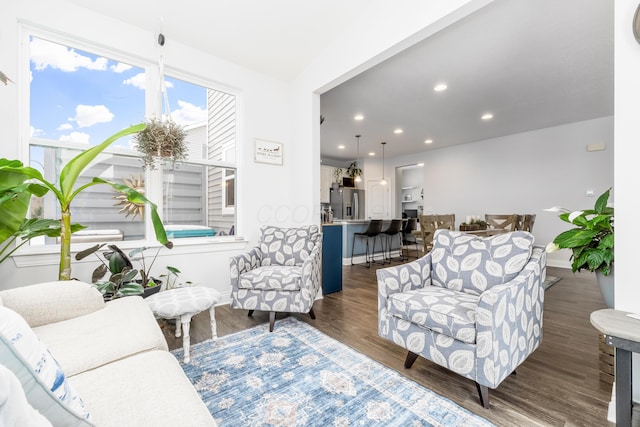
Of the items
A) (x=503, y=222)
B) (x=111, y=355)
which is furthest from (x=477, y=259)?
(x=503, y=222)

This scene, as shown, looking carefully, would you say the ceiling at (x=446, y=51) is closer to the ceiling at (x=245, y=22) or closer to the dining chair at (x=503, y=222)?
the ceiling at (x=245, y=22)

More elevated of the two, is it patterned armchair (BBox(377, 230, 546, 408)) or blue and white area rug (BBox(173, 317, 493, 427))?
patterned armchair (BBox(377, 230, 546, 408))

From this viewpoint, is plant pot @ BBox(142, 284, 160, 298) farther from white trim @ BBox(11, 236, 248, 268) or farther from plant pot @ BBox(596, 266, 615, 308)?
plant pot @ BBox(596, 266, 615, 308)

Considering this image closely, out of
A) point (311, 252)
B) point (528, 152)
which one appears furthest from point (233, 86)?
point (528, 152)

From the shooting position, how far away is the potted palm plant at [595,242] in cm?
160

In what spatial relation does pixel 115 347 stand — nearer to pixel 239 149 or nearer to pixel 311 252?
pixel 311 252

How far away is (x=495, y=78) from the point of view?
3.49m

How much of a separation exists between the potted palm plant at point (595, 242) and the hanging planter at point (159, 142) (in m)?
3.05

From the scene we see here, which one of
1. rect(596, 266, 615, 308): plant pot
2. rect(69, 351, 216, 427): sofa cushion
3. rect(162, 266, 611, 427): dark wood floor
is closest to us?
rect(69, 351, 216, 427): sofa cushion

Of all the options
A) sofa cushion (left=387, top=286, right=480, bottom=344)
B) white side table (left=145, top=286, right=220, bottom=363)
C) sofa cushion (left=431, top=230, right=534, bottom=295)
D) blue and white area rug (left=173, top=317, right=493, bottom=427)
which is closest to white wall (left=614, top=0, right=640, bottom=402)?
sofa cushion (left=431, top=230, right=534, bottom=295)

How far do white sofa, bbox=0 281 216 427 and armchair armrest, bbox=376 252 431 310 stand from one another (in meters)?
1.29

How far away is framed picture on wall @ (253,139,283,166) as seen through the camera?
354cm

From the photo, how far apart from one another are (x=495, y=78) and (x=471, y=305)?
314 centimetres

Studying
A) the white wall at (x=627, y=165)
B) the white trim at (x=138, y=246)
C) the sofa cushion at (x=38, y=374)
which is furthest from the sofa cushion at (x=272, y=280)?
the white wall at (x=627, y=165)
